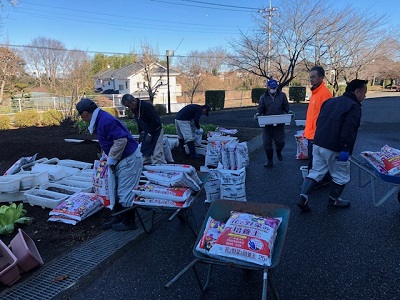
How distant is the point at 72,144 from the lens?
24.7 ft

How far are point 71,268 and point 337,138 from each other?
3342 millimetres

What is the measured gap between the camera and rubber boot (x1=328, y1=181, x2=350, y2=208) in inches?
158

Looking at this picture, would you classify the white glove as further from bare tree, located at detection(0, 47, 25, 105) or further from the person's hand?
bare tree, located at detection(0, 47, 25, 105)

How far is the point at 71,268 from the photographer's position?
2.91 m

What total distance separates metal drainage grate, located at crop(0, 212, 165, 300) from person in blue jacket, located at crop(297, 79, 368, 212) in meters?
2.39

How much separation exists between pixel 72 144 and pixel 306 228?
6051 mm

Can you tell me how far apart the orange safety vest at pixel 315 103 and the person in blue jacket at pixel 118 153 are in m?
2.82

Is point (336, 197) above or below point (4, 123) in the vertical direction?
below

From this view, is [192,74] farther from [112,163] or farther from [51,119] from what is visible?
[112,163]

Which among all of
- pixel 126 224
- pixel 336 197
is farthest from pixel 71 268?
pixel 336 197

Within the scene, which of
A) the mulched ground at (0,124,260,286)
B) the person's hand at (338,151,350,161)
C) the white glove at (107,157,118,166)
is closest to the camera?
the mulched ground at (0,124,260,286)

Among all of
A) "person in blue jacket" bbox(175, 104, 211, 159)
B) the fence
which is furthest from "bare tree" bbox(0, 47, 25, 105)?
"person in blue jacket" bbox(175, 104, 211, 159)

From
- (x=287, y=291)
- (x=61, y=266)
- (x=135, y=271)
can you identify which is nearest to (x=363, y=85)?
(x=287, y=291)

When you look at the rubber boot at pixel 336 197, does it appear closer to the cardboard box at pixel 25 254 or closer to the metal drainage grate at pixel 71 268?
the metal drainage grate at pixel 71 268
